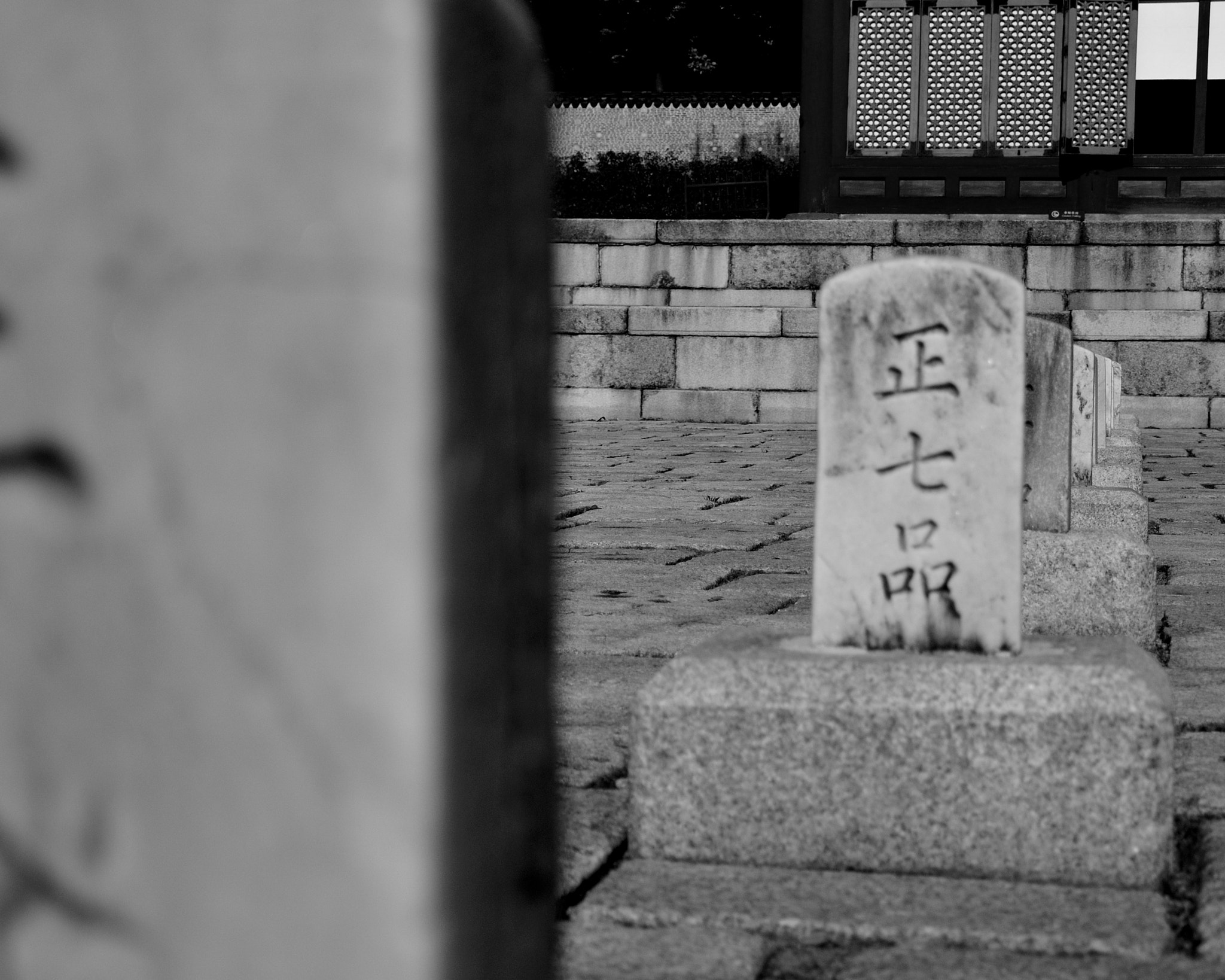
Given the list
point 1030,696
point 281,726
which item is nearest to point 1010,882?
point 1030,696

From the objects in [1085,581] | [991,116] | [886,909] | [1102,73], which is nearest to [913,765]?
[886,909]

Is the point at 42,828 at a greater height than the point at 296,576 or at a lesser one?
lesser

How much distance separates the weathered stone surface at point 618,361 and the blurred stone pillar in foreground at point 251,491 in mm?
11051

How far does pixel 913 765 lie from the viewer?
2.02m

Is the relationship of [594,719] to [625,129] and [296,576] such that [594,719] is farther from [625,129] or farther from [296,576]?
[625,129]

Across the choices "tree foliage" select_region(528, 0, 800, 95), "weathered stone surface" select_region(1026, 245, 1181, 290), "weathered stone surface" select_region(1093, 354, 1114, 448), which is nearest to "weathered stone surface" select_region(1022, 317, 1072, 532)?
"weathered stone surface" select_region(1093, 354, 1114, 448)

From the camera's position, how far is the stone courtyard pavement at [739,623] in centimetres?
172

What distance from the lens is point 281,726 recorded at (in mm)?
611

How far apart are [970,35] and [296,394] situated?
A: 13.5 meters

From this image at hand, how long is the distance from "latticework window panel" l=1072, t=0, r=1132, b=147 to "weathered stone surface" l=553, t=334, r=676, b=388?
13.4 ft

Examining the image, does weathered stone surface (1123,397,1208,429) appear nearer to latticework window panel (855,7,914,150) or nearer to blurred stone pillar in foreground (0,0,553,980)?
latticework window panel (855,7,914,150)

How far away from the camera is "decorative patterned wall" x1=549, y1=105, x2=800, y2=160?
22.2 metres

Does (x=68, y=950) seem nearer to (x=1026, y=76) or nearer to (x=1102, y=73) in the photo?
(x=1026, y=76)

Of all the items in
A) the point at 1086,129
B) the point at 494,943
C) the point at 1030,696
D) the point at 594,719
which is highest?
→ the point at 1086,129
